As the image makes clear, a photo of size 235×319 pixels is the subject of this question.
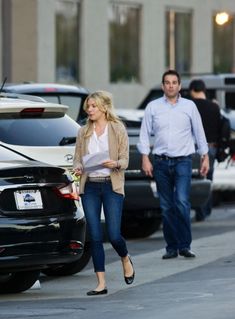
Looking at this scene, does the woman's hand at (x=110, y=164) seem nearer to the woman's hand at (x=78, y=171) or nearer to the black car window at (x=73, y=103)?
the woman's hand at (x=78, y=171)

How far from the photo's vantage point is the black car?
11156 millimetres

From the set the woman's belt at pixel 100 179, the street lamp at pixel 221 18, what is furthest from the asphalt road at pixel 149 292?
the street lamp at pixel 221 18

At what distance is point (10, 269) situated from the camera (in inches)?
444

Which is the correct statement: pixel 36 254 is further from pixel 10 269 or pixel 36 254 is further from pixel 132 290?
pixel 132 290

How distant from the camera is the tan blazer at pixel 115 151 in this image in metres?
11.7

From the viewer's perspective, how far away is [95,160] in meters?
11.7

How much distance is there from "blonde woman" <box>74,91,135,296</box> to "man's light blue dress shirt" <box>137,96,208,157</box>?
2.25 metres

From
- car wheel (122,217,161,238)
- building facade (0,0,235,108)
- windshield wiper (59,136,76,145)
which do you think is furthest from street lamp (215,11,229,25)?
windshield wiper (59,136,76,145)

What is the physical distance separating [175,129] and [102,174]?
253 centimetres

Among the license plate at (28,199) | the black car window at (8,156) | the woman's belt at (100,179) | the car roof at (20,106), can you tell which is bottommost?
the license plate at (28,199)

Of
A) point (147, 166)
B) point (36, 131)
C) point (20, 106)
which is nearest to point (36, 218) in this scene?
point (20, 106)

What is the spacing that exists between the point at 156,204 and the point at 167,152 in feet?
7.08

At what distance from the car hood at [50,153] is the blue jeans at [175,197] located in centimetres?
152

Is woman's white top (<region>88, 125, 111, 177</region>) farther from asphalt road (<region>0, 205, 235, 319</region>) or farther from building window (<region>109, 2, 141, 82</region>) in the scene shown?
building window (<region>109, 2, 141, 82</region>)
